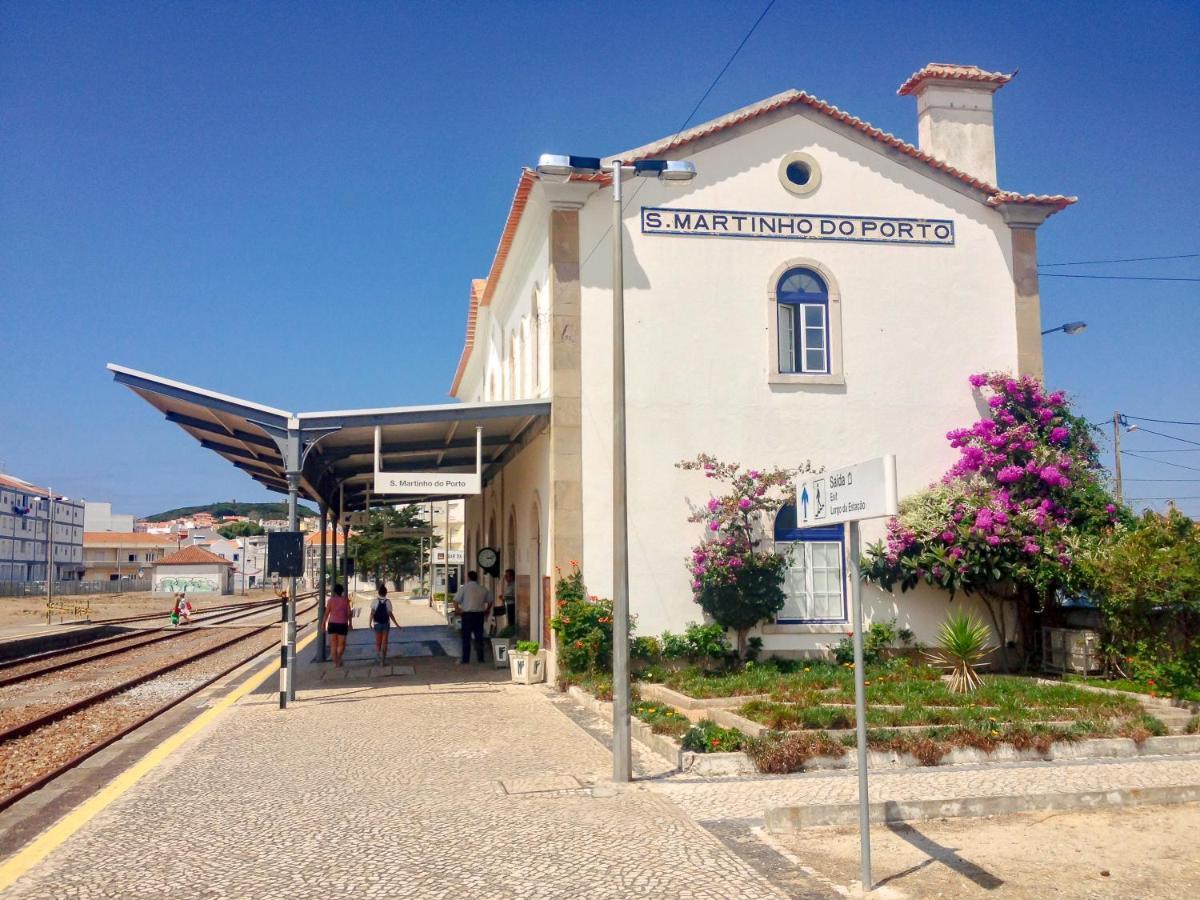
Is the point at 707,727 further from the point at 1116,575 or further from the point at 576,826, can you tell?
the point at 1116,575

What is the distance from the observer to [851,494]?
5.82m

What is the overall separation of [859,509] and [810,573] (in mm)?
10015

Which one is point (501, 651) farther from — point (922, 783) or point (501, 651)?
point (922, 783)

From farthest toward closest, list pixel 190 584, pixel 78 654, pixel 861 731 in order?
pixel 190 584 → pixel 78 654 → pixel 861 731

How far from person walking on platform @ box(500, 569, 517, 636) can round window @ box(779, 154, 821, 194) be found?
931 centimetres

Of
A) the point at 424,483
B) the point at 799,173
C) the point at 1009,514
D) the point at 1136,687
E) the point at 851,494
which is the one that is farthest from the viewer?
the point at 799,173

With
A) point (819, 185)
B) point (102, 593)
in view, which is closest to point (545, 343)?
point (819, 185)

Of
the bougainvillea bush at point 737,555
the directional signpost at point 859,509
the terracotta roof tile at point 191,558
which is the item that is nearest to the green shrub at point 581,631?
the bougainvillea bush at point 737,555

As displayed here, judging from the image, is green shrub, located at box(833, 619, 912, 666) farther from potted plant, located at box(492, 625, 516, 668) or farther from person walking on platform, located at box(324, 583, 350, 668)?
person walking on platform, located at box(324, 583, 350, 668)

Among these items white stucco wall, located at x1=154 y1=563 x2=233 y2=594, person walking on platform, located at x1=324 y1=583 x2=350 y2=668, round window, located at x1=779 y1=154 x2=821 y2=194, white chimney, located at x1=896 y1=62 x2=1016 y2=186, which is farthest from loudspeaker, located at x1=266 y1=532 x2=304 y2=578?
white stucco wall, located at x1=154 y1=563 x2=233 y2=594

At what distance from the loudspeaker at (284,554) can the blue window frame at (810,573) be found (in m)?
6.77

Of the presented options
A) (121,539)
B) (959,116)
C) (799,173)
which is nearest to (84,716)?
(799,173)

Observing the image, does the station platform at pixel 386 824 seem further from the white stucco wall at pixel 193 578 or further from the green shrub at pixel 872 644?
the white stucco wall at pixel 193 578

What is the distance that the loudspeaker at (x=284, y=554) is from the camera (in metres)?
13.3
